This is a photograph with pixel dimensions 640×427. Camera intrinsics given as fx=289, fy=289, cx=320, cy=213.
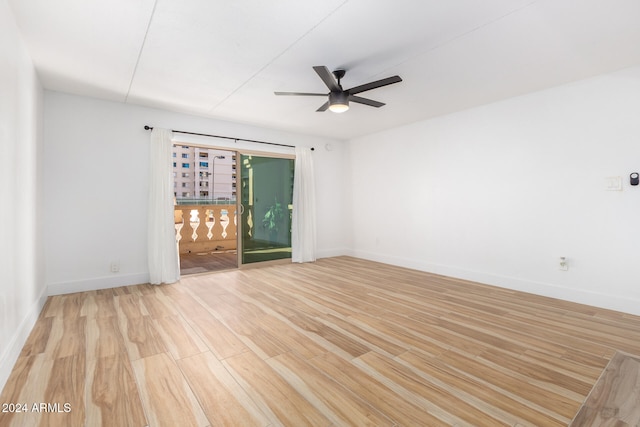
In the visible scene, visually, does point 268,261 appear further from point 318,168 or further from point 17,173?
point 17,173

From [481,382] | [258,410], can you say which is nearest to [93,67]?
[258,410]

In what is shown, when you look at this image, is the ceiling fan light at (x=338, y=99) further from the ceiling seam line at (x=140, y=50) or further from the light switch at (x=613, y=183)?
the light switch at (x=613, y=183)

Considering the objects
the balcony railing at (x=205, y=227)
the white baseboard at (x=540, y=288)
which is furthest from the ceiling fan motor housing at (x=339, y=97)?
the balcony railing at (x=205, y=227)

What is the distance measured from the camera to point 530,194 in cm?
362

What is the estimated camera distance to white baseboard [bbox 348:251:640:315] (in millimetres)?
2957

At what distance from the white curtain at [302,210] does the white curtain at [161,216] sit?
2.11 m

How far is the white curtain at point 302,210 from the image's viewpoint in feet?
17.9

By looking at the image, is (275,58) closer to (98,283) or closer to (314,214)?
(314,214)

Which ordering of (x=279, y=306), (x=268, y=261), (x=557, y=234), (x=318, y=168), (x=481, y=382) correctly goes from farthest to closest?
(x=318, y=168) < (x=268, y=261) < (x=557, y=234) < (x=279, y=306) < (x=481, y=382)

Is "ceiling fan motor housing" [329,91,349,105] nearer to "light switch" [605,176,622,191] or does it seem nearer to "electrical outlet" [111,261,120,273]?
"light switch" [605,176,622,191]

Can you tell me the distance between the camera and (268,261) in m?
5.27

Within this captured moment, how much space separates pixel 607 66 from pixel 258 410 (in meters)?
4.29

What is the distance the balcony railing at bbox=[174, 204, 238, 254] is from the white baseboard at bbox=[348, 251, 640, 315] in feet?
13.2

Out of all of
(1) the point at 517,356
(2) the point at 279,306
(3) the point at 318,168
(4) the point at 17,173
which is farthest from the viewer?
(3) the point at 318,168
